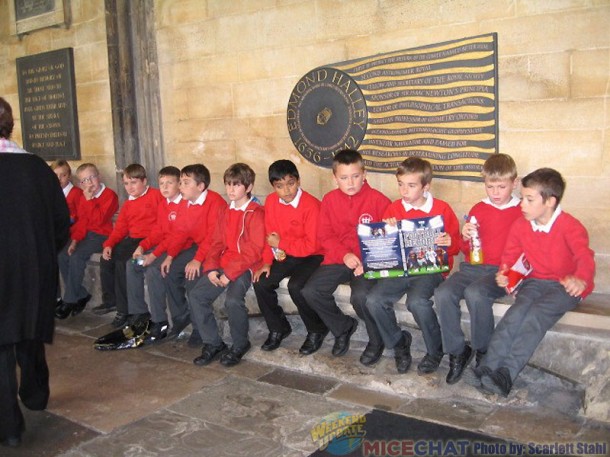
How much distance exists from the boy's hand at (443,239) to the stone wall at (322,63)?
725mm

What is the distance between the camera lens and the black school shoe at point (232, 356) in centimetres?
433

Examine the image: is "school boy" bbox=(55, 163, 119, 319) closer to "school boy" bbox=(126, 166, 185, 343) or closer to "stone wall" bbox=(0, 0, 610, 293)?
"stone wall" bbox=(0, 0, 610, 293)

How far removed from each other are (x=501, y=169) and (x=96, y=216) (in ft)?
13.3

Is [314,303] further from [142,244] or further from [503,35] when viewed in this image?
[503,35]

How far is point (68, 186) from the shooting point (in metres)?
6.70

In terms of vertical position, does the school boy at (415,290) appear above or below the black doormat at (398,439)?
above

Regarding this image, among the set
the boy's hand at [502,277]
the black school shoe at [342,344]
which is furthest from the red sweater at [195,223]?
the boy's hand at [502,277]

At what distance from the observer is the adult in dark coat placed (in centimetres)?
320

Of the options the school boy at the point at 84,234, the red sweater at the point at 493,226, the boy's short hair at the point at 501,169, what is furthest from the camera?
the school boy at the point at 84,234

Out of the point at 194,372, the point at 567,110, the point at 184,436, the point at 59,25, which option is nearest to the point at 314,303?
the point at 194,372

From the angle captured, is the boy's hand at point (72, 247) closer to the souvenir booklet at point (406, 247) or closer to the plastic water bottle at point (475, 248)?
the souvenir booklet at point (406, 247)

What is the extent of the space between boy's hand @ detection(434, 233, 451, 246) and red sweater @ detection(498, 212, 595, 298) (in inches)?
13.5

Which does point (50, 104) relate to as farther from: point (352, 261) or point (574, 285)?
point (574, 285)

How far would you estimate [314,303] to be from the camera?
420cm
